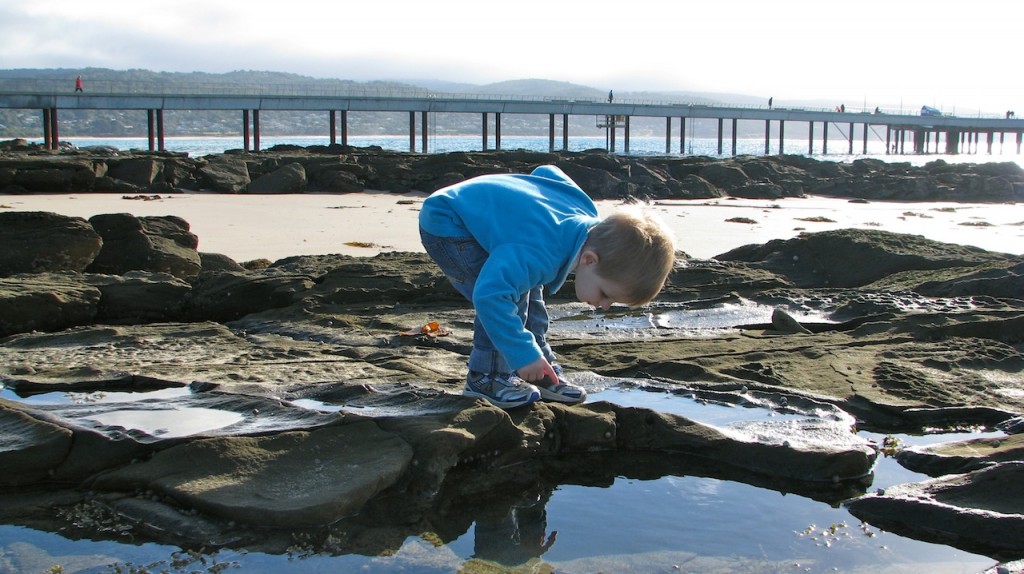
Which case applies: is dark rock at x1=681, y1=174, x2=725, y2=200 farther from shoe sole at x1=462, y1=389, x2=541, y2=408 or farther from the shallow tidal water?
the shallow tidal water

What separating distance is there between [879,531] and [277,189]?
57.9 feet

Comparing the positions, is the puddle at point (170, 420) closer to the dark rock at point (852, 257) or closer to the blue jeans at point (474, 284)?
the blue jeans at point (474, 284)

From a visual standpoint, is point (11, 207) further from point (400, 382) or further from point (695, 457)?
point (695, 457)

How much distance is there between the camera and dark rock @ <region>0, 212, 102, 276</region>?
6.63 meters

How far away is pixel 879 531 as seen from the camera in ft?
9.50

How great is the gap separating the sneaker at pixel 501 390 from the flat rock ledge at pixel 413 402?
0.21ft

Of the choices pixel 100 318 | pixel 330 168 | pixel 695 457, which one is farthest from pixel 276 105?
pixel 695 457

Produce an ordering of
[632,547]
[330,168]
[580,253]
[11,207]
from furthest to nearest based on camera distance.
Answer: [330,168], [11,207], [580,253], [632,547]

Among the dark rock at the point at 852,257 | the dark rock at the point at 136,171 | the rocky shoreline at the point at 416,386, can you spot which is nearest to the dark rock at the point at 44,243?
A: the rocky shoreline at the point at 416,386

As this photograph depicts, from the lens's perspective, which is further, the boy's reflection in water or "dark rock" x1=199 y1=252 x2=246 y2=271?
"dark rock" x1=199 y1=252 x2=246 y2=271

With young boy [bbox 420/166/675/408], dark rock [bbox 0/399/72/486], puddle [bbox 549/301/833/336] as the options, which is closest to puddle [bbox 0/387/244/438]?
dark rock [bbox 0/399/72/486]

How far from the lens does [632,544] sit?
9.00 feet

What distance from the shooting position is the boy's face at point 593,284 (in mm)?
3039

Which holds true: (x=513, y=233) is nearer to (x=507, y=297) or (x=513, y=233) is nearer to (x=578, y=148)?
(x=507, y=297)
